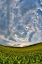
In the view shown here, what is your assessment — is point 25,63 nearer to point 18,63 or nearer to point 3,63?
point 18,63

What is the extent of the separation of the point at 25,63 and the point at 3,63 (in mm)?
2029

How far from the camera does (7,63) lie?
16.7 meters

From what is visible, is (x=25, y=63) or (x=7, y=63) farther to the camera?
(x=7, y=63)

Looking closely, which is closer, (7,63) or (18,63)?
(18,63)

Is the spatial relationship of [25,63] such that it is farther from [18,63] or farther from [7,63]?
[7,63]

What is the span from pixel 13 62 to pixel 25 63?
3.42 feet

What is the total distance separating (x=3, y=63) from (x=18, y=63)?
1697 mm

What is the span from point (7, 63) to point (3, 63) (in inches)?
13.6

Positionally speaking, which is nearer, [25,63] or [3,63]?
[25,63]

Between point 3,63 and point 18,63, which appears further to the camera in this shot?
point 3,63

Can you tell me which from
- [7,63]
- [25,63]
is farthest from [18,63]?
[7,63]

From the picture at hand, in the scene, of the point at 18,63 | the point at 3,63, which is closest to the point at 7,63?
the point at 3,63

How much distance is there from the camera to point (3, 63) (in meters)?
16.5
